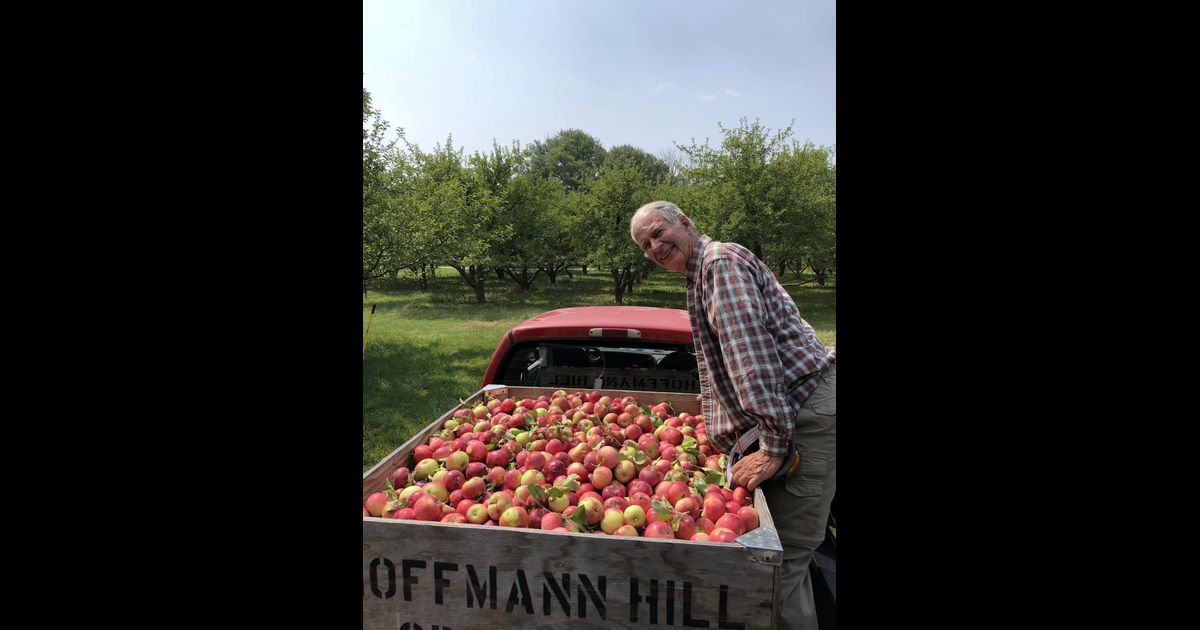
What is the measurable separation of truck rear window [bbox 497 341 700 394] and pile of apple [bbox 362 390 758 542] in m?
0.69

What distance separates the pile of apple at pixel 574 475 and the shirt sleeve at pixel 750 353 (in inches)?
12.8

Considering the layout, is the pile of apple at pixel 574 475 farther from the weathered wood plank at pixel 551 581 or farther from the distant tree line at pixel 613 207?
the distant tree line at pixel 613 207

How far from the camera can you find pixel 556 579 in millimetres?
1749

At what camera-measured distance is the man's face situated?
248cm

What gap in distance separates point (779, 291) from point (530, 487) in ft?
4.49

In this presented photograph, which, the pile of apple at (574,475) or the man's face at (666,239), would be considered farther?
the man's face at (666,239)

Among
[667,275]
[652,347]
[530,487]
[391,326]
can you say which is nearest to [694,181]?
[667,275]

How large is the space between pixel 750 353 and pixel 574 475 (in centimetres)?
95

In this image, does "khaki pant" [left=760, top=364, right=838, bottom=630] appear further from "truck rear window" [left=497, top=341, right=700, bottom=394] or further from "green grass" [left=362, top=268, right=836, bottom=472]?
"green grass" [left=362, top=268, right=836, bottom=472]

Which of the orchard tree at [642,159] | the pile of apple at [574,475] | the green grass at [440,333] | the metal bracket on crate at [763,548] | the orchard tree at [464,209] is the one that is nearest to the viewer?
the metal bracket on crate at [763,548]

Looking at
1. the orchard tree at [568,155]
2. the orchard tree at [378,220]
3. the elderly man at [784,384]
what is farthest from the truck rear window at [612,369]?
the orchard tree at [568,155]

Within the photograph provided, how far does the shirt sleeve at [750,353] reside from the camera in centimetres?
218

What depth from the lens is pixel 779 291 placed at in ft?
8.38

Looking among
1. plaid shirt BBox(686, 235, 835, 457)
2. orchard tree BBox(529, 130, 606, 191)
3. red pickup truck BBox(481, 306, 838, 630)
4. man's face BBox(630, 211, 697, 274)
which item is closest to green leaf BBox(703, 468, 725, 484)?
plaid shirt BBox(686, 235, 835, 457)
